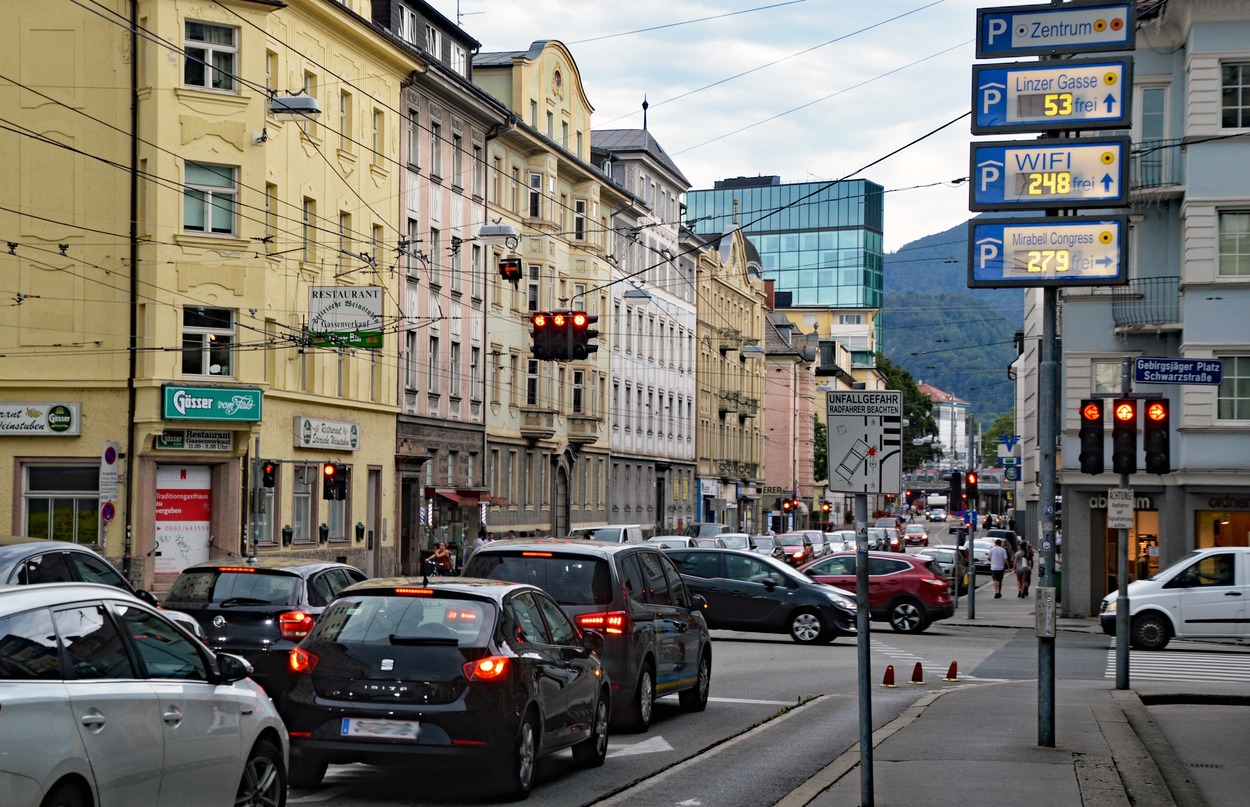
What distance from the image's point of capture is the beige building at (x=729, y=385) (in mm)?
94688

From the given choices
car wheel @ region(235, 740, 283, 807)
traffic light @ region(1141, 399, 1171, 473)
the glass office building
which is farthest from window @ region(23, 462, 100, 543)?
the glass office building

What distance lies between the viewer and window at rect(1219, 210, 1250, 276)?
38406mm

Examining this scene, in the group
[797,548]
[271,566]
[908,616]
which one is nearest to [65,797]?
[271,566]

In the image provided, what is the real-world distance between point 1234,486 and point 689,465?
54014 mm

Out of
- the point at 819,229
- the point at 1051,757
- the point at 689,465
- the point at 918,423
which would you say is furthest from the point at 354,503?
the point at 819,229

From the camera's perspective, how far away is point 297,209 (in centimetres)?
4288

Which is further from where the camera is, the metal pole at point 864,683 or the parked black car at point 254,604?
the parked black car at point 254,604

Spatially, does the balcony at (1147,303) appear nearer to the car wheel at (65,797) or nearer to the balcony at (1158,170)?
→ the balcony at (1158,170)

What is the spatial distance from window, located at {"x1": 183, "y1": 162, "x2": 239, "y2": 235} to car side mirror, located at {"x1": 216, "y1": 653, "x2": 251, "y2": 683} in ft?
106

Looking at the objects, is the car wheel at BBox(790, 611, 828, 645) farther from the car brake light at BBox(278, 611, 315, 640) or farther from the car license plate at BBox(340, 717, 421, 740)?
the car license plate at BBox(340, 717, 421, 740)

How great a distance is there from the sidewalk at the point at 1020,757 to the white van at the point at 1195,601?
10908 mm

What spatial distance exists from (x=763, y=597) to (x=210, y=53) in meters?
19.8

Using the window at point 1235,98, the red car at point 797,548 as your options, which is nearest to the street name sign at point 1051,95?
the window at point 1235,98

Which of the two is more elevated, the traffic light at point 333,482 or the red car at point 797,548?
the traffic light at point 333,482
